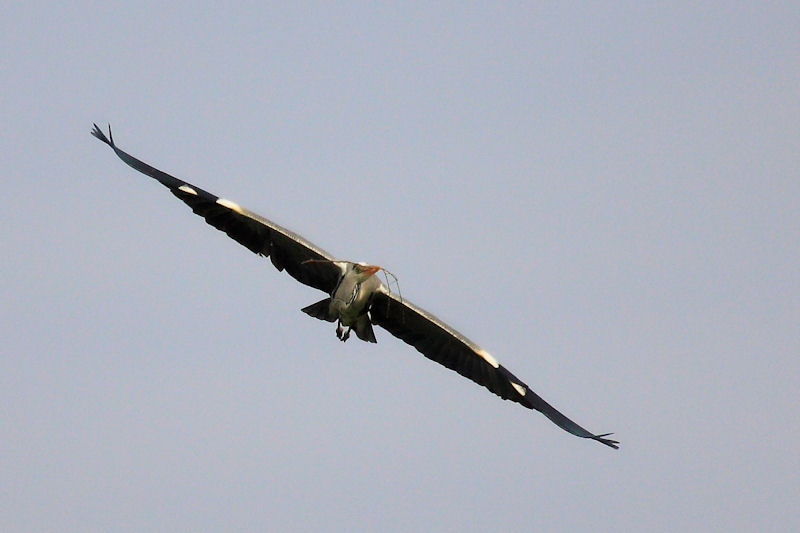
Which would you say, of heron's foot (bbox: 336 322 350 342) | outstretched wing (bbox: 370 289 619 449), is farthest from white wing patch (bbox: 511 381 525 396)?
heron's foot (bbox: 336 322 350 342)

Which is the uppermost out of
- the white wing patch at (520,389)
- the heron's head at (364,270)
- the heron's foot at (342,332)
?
the heron's head at (364,270)

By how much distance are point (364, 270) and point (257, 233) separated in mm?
2233

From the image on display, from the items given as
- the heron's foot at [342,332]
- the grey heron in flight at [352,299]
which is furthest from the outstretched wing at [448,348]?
the heron's foot at [342,332]

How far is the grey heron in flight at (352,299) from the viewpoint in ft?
113

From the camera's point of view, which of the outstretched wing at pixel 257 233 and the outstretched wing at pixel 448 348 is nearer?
the outstretched wing at pixel 257 233

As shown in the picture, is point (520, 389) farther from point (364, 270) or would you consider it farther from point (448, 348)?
point (364, 270)

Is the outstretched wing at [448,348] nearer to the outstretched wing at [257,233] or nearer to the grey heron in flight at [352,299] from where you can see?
the grey heron in flight at [352,299]

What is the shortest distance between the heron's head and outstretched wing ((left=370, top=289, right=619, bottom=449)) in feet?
2.14

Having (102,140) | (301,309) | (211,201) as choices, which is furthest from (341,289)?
(102,140)

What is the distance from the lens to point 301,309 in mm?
34875

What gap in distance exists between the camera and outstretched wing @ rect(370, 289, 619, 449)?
3534 centimetres

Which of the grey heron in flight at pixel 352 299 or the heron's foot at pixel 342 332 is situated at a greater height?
the grey heron in flight at pixel 352 299

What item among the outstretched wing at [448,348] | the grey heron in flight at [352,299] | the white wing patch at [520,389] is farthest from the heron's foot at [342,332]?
the white wing patch at [520,389]

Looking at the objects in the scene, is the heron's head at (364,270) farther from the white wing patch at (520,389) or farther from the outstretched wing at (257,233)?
the white wing patch at (520,389)
